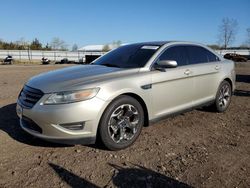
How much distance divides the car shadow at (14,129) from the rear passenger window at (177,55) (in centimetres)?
231

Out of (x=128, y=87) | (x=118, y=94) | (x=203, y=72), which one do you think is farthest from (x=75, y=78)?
(x=203, y=72)

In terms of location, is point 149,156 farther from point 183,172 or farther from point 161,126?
point 161,126

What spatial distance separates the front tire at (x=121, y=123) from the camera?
3867 mm

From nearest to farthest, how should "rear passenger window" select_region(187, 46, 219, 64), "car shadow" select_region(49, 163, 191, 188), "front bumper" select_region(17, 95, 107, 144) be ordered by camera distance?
1. "car shadow" select_region(49, 163, 191, 188)
2. "front bumper" select_region(17, 95, 107, 144)
3. "rear passenger window" select_region(187, 46, 219, 64)

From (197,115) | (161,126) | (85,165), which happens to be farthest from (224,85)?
(85,165)

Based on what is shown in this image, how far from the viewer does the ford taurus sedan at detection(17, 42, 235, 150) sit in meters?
3.69

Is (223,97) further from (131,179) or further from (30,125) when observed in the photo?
(30,125)

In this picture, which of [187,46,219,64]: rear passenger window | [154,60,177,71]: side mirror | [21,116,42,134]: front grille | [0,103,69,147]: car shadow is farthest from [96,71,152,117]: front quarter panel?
[187,46,219,64]: rear passenger window

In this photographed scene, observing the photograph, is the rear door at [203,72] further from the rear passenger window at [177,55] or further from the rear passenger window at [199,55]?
the rear passenger window at [177,55]

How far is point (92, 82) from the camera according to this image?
384cm

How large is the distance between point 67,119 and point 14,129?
5.81ft

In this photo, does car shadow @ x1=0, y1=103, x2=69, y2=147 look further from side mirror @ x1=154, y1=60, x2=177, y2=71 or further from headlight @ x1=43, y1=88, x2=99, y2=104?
side mirror @ x1=154, y1=60, x2=177, y2=71

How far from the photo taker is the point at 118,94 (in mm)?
3971

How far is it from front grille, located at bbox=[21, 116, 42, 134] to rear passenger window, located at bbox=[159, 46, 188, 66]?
90.5 inches
